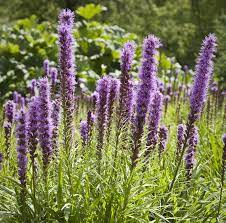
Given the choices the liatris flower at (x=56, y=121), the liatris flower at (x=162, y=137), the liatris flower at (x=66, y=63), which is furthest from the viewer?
the liatris flower at (x=162, y=137)

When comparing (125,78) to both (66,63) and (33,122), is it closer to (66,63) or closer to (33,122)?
(66,63)

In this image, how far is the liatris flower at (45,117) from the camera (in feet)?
11.5

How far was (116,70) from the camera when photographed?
15.0m

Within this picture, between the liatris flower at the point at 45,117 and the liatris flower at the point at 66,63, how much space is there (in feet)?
0.85

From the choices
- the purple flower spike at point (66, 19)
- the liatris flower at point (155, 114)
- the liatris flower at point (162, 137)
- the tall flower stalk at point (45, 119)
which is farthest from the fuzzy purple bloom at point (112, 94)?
the liatris flower at point (162, 137)

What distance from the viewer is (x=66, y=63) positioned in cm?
377

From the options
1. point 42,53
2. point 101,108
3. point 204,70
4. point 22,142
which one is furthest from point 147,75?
point 42,53

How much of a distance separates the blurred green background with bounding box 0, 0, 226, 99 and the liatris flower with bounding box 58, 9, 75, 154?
4.98 m

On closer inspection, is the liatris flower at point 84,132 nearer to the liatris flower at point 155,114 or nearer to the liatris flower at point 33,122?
the liatris flower at point 155,114

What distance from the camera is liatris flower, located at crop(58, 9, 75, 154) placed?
12.2 feet

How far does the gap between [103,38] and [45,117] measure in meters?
12.3

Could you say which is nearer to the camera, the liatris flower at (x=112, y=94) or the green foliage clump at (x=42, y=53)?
the liatris flower at (x=112, y=94)

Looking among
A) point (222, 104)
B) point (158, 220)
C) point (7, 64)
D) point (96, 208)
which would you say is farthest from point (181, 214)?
point (7, 64)

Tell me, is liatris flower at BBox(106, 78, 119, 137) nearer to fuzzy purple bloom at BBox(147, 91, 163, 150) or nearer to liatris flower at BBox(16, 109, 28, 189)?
fuzzy purple bloom at BBox(147, 91, 163, 150)
